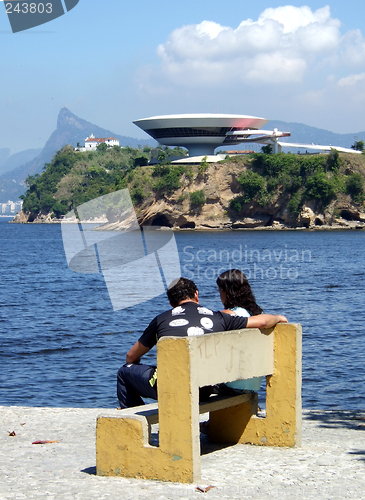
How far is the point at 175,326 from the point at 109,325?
13070 mm

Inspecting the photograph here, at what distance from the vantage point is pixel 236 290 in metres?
5.54

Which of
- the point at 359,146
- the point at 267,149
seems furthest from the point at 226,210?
the point at 359,146

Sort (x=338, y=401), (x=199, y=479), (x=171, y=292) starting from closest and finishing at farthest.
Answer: (x=199, y=479)
(x=171, y=292)
(x=338, y=401)

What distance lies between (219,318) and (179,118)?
316ft

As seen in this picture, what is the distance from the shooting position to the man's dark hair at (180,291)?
5070 mm

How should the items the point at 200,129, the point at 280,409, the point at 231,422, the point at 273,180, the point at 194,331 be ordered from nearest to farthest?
the point at 194,331 → the point at 280,409 → the point at 231,422 → the point at 273,180 → the point at 200,129

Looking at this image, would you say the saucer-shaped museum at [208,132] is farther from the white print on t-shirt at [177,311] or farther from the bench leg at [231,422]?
the white print on t-shirt at [177,311]

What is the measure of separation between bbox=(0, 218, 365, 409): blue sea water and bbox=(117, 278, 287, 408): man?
4196 millimetres

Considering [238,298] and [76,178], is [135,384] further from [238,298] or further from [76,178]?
[76,178]

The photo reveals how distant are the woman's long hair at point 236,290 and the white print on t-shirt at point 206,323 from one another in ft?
1.88

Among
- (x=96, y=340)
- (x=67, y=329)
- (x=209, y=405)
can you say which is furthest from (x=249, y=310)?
(x=67, y=329)

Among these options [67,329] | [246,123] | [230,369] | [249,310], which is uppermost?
[246,123]

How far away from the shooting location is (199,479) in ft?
15.3

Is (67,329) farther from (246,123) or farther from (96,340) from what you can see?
(246,123)
